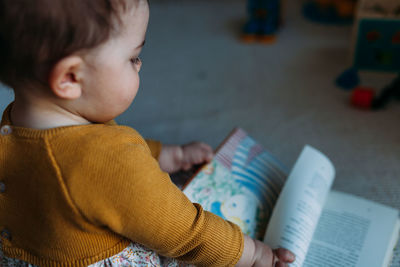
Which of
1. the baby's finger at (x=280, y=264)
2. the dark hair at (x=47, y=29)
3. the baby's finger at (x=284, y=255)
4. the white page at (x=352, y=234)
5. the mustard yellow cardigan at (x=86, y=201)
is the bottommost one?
the white page at (x=352, y=234)

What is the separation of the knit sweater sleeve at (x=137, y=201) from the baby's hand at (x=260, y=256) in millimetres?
71

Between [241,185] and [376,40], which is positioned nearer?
[241,185]

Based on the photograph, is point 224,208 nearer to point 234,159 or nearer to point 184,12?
point 234,159

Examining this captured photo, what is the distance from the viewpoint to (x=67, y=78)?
0.47 meters

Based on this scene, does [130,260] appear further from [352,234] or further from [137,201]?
[352,234]

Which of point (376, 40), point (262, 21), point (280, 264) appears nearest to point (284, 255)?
point (280, 264)

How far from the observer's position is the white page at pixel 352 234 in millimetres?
681

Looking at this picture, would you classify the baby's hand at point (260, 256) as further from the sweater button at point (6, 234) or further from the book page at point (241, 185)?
the sweater button at point (6, 234)

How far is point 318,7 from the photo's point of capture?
5.48 ft

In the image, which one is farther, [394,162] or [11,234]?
[394,162]

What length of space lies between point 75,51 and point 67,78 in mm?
37

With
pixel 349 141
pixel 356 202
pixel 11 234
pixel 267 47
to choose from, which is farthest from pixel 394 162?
pixel 11 234

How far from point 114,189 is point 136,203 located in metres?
0.03

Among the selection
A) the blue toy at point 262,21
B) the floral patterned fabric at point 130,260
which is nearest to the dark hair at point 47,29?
the floral patterned fabric at point 130,260
